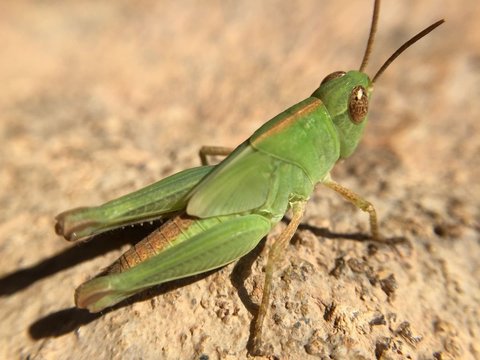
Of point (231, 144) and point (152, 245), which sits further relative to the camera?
point (231, 144)

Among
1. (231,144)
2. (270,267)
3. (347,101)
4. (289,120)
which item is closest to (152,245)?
(270,267)

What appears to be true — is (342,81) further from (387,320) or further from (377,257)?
(387,320)

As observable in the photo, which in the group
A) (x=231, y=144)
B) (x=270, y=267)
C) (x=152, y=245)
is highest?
(x=231, y=144)

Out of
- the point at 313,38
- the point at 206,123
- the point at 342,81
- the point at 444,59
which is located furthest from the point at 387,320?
the point at 313,38

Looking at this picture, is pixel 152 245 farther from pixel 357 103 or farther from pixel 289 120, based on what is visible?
pixel 357 103

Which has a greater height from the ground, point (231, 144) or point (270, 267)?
point (231, 144)

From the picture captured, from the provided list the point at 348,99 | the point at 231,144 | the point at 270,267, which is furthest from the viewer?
the point at 231,144

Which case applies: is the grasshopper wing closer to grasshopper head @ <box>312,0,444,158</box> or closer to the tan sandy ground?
the tan sandy ground

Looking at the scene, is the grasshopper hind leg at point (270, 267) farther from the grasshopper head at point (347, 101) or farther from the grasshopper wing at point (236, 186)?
the grasshopper head at point (347, 101)

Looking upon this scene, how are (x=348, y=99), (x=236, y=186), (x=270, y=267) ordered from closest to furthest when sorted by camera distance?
(x=270, y=267) < (x=236, y=186) < (x=348, y=99)
